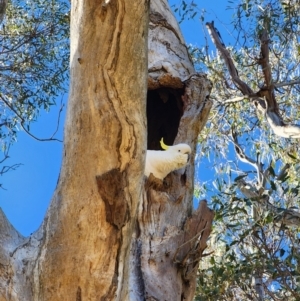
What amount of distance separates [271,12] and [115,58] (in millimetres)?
3291

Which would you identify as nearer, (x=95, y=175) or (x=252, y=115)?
(x=95, y=175)

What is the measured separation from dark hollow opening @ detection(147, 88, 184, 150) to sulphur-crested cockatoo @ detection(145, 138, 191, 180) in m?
0.59

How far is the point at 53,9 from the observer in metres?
5.47

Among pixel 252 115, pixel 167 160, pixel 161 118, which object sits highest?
pixel 252 115

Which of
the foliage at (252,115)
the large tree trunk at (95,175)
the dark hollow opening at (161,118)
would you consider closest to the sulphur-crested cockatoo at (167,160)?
the dark hollow opening at (161,118)

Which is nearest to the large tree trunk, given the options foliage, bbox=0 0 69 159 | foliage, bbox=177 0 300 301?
foliage, bbox=177 0 300 301

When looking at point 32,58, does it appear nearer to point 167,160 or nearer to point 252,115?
point 252,115

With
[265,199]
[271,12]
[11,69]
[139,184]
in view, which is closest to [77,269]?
[139,184]

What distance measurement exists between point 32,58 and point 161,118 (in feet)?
7.73

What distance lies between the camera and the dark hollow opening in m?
3.29

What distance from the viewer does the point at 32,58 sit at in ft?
17.4

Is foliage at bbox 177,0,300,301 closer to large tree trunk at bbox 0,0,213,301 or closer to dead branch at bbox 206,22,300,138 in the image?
dead branch at bbox 206,22,300,138

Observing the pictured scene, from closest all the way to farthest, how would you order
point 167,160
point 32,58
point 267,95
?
1. point 167,160
2. point 267,95
3. point 32,58

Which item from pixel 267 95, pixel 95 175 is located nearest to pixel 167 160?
pixel 95 175
